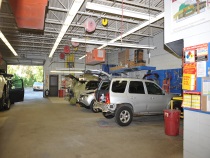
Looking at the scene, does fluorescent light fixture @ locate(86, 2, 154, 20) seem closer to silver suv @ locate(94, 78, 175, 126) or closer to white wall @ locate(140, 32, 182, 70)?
silver suv @ locate(94, 78, 175, 126)

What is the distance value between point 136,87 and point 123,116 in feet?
3.90

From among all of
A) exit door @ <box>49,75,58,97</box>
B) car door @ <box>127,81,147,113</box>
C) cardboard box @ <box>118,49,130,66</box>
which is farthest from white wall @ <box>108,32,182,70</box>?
exit door @ <box>49,75,58,97</box>

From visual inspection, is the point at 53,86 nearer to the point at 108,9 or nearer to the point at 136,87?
the point at 136,87

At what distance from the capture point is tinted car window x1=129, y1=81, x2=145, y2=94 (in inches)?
255

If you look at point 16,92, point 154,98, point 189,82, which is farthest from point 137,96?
point 16,92

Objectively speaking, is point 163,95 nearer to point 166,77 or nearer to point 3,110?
point 166,77

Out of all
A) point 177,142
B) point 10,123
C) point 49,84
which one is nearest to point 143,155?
point 177,142

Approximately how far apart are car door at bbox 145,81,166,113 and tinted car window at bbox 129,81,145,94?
300mm

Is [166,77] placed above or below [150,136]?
above

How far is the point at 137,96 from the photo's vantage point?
6.48 m

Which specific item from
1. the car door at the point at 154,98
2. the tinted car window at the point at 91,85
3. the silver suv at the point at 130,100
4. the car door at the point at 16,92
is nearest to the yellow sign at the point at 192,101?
the silver suv at the point at 130,100

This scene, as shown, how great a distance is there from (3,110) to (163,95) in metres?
8.27

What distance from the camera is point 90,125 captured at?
6355 mm

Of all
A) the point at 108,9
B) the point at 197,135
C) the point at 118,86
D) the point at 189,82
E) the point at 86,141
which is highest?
the point at 108,9
